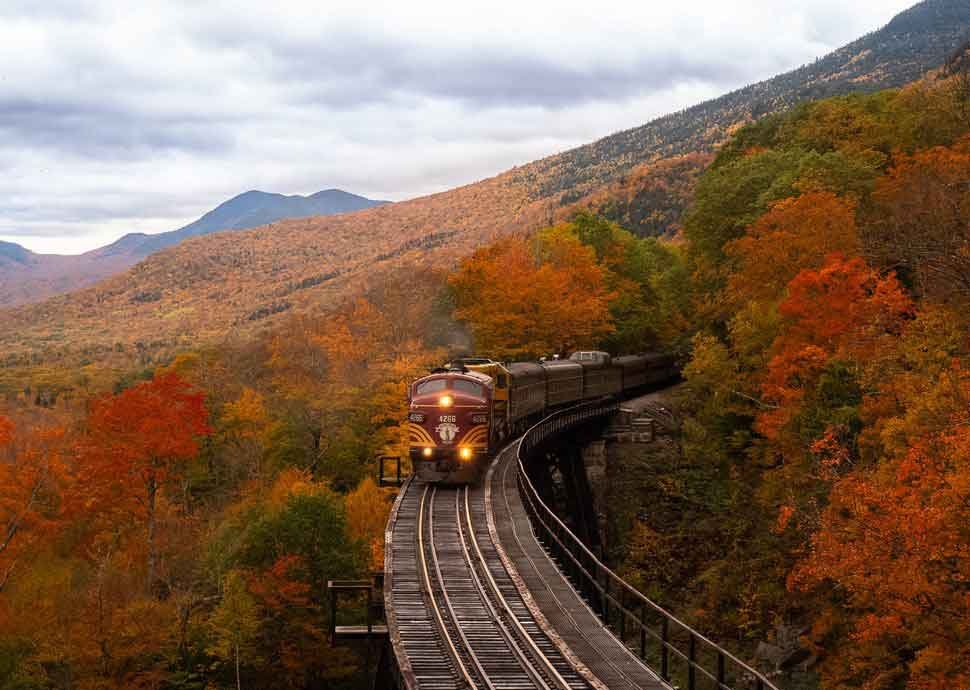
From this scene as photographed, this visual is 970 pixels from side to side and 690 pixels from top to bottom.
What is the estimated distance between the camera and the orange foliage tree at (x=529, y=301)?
57062 millimetres

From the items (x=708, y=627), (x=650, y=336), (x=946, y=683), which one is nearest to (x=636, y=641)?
(x=708, y=627)

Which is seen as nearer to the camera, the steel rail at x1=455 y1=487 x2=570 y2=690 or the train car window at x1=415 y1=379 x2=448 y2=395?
the steel rail at x1=455 y1=487 x2=570 y2=690

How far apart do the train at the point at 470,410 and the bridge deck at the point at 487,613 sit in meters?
2.58

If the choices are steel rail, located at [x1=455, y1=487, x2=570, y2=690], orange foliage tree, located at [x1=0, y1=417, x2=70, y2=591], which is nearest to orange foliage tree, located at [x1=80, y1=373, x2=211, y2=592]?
orange foliage tree, located at [x1=0, y1=417, x2=70, y2=591]

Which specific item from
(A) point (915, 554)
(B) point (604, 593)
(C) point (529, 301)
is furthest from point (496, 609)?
(C) point (529, 301)

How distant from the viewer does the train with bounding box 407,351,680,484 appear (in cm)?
3067

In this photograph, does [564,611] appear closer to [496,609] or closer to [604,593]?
[604,593]

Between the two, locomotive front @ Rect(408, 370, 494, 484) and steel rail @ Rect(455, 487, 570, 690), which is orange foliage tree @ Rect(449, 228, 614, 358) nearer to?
locomotive front @ Rect(408, 370, 494, 484)

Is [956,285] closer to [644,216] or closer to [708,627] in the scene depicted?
[708,627]

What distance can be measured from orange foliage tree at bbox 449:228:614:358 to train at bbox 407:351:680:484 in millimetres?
10029

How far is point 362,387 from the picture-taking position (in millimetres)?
60031

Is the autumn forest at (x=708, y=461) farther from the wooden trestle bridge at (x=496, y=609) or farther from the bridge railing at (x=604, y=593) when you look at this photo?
the wooden trestle bridge at (x=496, y=609)

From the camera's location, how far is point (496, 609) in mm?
19641

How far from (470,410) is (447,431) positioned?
3.36ft
